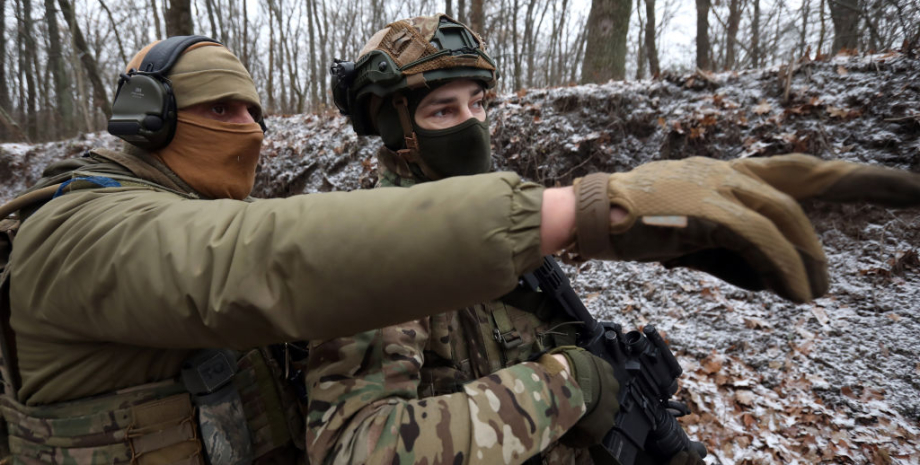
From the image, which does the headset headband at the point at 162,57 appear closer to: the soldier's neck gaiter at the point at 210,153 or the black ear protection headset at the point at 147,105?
the black ear protection headset at the point at 147,105

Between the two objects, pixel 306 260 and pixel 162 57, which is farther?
pixel 162 57

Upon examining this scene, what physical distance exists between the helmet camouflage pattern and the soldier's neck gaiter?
0.64 meters

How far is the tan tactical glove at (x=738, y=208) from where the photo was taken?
88 cm

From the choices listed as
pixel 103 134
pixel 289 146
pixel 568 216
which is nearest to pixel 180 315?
pixel 568 216

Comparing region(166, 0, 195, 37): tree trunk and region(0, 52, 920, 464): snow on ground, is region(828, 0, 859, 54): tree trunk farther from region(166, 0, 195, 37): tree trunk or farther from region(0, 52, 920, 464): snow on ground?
region(166, 0, 195, 37): tree trunk

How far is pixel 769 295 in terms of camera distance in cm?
463

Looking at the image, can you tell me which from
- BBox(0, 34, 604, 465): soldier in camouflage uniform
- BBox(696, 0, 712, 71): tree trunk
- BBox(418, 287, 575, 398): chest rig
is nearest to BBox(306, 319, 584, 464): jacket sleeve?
BBox(418, 287, 575, 398): chest rig

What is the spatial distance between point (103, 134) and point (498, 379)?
40.6 feet

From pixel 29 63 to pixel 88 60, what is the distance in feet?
33.4

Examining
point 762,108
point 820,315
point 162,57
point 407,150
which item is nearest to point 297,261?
point 407,150

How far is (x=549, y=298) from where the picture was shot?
86.6 inches

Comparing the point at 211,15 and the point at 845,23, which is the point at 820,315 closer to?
the point at 845,23

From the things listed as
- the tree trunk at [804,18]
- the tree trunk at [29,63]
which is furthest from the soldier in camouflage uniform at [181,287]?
the tree trunk at [29,63]

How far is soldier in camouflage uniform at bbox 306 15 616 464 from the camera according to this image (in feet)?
4.57
